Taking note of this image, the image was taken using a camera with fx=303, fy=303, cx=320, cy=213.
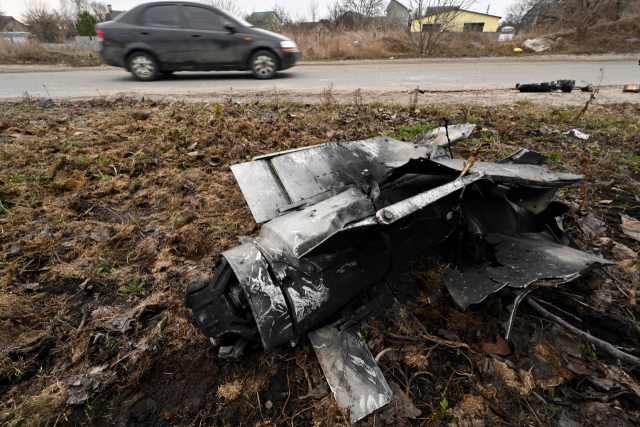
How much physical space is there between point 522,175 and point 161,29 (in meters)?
8.04

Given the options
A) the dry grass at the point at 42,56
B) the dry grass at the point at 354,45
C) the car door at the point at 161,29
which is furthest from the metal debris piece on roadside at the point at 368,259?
the dry grass at the point at 42,56

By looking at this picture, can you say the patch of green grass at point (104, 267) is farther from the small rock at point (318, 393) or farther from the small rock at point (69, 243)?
the small rock at point (318, 393)

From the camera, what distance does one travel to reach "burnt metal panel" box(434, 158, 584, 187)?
1.39 meters

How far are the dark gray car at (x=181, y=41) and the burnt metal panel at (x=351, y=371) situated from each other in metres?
7.55

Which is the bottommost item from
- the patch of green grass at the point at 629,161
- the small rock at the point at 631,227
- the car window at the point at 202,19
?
the small rock at the point at 631,227

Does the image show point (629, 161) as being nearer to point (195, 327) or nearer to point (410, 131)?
point (410, 131)

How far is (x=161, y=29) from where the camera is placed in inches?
267

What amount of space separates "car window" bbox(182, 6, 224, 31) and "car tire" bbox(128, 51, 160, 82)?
3.95 feet

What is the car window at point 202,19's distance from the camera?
6.84m

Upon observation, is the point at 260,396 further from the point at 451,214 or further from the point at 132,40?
the point at 132,40

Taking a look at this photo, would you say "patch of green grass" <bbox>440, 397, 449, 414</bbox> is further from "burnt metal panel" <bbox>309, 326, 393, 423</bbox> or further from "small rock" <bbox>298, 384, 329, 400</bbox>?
"small rock" <bbox>298, 384, 329, 400</bbox>

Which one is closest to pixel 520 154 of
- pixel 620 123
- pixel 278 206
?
pixel 278 206

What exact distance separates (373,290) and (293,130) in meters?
2.99

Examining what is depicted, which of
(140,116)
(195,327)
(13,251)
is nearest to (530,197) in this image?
(195,327)
